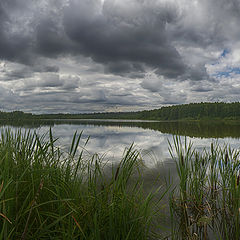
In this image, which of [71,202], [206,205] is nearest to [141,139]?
[206,205]

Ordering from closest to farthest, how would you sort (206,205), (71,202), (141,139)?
(71,202) → (206,205) → (141,139)

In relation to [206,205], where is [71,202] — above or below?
above

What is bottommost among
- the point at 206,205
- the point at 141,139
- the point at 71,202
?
the point at 141,139

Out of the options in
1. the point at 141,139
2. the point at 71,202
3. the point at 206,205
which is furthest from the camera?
the point at 141,139

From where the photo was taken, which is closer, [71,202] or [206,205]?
[71,202]

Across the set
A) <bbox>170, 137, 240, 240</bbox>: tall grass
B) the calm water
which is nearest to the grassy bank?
<bbox>170, 137, 240, 240</bbox>: tall grass

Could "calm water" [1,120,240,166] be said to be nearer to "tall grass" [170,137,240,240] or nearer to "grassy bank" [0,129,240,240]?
"grassy bank" [0,129,240,240]

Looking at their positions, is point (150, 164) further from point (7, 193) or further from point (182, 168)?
point (7, 193)

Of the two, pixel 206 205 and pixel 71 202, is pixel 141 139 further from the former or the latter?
pixel 71 202

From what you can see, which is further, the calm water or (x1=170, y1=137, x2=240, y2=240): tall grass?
the calm water

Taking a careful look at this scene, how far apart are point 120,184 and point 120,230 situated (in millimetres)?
640

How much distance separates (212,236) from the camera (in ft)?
14.8

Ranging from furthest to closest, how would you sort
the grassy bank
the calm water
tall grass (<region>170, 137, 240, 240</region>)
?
the calm water
tall grass (<region>170, 137, 240, 240</region>)
the grassy bank

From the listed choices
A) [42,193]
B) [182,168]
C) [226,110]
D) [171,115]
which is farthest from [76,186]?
[171,115]
